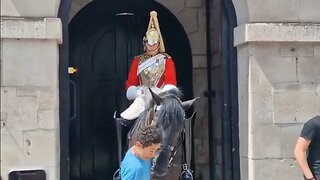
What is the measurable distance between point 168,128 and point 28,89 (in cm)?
132

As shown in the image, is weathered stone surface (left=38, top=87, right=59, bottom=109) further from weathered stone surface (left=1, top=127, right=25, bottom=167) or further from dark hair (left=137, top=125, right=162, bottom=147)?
dark hair (left=137, top=125, right=162, bottom=147)

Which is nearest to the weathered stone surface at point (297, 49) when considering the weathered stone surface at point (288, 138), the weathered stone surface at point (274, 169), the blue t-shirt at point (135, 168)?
the weathered stone surface at point (288, 138)

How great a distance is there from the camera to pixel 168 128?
4.96m

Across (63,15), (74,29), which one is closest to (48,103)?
(63,15)

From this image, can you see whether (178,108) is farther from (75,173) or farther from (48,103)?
(75,173)

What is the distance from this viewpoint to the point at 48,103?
559cm

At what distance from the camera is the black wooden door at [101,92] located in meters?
7.50

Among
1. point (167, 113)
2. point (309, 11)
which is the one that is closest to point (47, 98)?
point (167, 113)

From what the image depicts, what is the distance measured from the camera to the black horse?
16.0ft

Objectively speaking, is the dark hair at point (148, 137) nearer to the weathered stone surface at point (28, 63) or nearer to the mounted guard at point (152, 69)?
the weathered stone surface at point (28, 63)

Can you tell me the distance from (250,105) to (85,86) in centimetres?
225

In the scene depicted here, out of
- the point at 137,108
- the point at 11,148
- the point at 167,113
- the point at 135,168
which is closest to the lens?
the point at 135,168

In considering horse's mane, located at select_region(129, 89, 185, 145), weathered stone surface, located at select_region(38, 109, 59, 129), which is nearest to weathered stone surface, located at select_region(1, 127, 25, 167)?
weathered stone surface, located at select_region(38, 109, 59, 129)

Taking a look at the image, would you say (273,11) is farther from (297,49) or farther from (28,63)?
(28,63)
